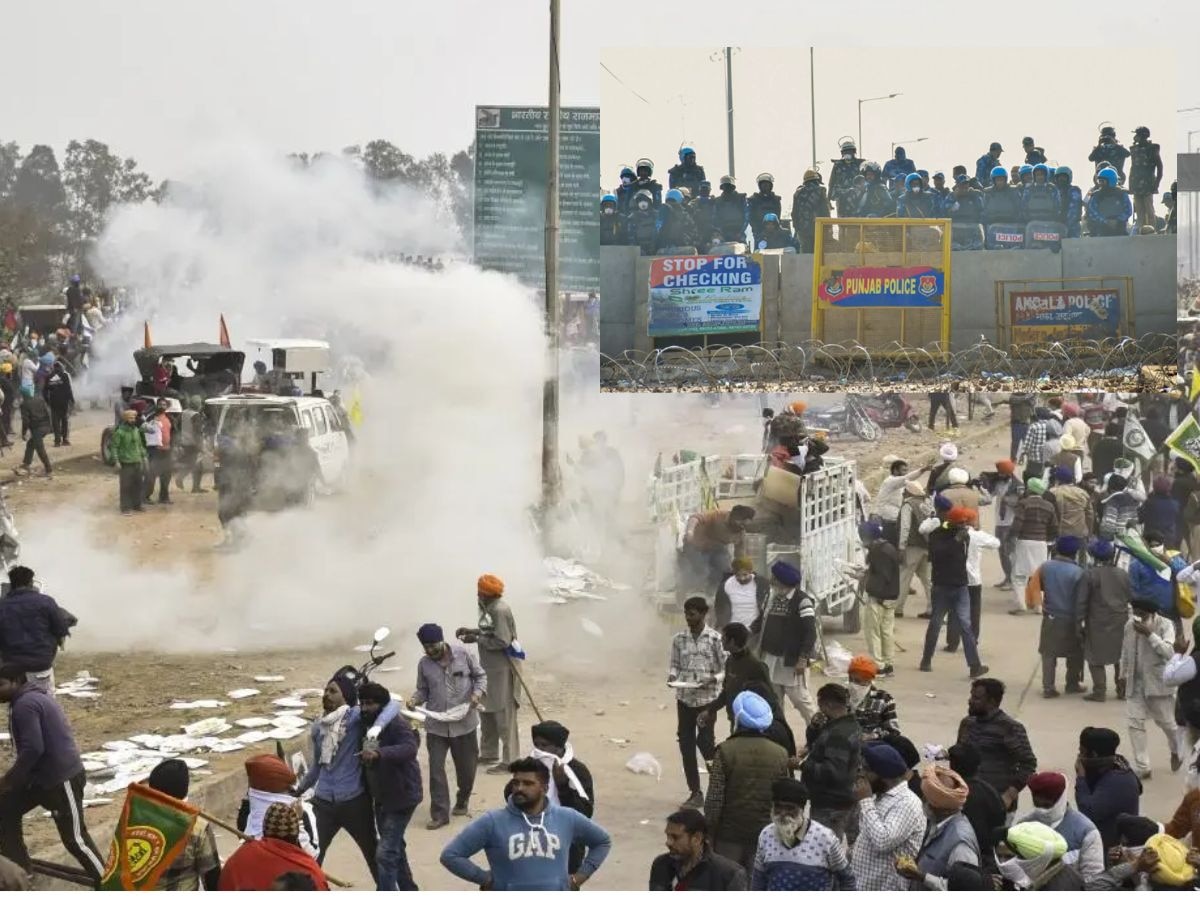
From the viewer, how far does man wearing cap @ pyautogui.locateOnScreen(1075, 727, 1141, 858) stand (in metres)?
7.39

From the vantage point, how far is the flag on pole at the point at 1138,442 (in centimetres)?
1579

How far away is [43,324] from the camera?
99.5ft

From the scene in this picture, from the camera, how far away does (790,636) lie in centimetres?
1022

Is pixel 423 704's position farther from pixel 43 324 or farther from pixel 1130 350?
pixel 43 324

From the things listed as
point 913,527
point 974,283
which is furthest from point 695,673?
point 974,283

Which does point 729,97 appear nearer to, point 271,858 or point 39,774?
point 39,774

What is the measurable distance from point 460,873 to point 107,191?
4043 centimetres

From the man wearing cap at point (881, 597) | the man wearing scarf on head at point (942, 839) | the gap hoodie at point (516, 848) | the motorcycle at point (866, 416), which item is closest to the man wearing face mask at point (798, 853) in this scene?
the man wearing scarf on head at point (942, 839)

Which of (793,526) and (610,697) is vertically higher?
(793,526)

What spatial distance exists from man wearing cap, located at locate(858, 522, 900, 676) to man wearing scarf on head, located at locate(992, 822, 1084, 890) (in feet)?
18.8

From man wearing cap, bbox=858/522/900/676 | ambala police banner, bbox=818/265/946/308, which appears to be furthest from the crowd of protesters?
man wearing cap, bbox=858/522/900/676

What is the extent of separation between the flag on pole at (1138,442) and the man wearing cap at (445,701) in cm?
824

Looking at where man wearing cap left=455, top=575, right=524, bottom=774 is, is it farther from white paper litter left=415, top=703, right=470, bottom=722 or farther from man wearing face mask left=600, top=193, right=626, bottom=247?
man wearing face mask left=600, top=193, right=626, bottom=247

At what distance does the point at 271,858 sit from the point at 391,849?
223cm
